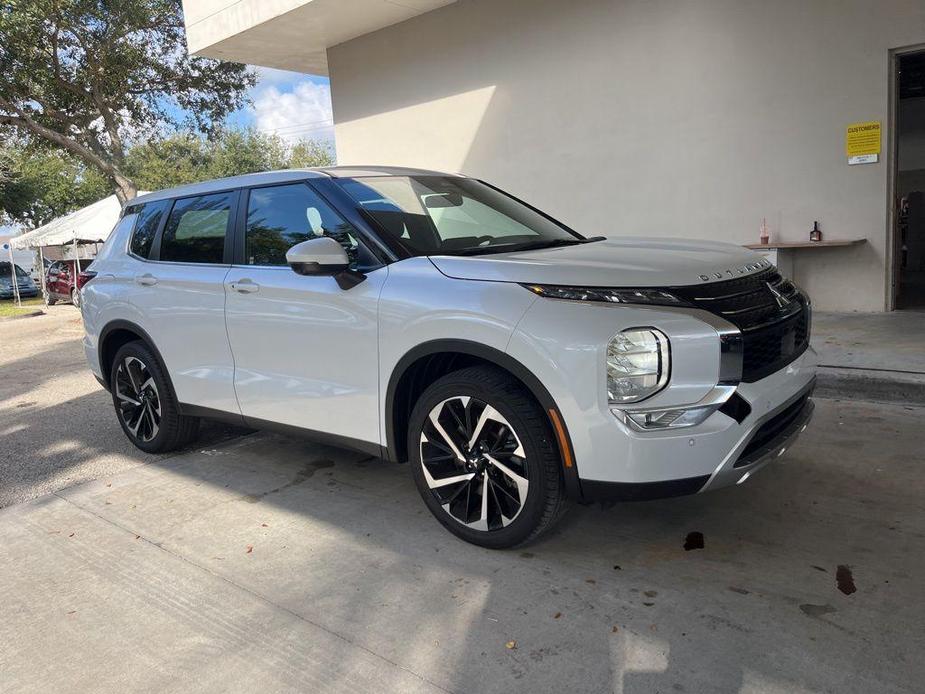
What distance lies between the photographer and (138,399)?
16.5 ft

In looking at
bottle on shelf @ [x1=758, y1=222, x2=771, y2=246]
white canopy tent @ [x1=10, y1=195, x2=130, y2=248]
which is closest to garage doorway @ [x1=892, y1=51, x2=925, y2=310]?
bottle on shelf @ [x1=758, y1=222, x2=771, y2=246]

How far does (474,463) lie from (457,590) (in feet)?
1.77

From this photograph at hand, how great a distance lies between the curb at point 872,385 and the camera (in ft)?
17.2

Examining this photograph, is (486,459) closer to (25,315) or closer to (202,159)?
(25,315)

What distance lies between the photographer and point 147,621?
2889 millimetres

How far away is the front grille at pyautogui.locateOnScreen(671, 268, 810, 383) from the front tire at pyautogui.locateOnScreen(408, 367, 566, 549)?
809mm

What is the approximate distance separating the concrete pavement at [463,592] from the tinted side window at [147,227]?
1.70m

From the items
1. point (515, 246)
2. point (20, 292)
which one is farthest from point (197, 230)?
point (20, 292)

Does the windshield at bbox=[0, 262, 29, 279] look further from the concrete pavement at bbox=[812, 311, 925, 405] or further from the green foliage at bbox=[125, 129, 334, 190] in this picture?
the concrete pavement at bbox=[812, 311, 925, 405]

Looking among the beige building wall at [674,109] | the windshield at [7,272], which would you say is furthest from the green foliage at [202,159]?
the beige building wall at [674,109]

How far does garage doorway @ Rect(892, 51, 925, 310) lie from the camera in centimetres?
908

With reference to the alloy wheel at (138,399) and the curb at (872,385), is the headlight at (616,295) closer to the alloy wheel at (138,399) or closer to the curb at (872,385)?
the alloy wheel at (138,399)

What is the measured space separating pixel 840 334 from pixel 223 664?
655 cm

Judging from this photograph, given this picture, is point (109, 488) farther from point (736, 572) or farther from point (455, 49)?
point (455, 49)
